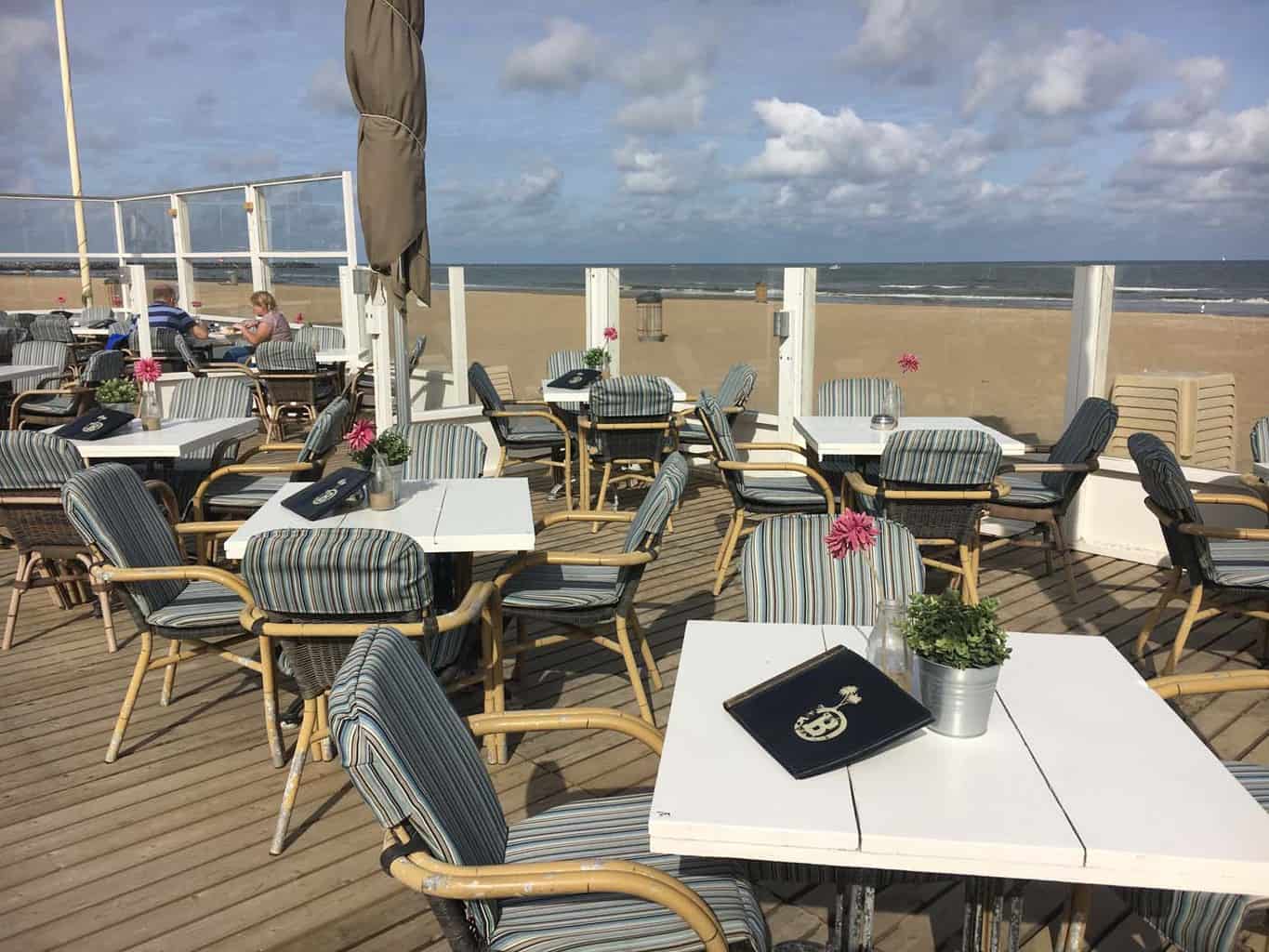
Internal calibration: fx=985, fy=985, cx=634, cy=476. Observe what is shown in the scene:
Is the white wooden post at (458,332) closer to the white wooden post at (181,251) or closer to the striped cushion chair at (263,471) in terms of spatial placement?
the striped cushion chair at (263,471)

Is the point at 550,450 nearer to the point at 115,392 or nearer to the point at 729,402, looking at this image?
the point at 729,402

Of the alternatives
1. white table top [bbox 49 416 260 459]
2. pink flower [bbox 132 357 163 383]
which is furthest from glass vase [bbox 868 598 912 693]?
pink flower [bbox 132 357 163 383]

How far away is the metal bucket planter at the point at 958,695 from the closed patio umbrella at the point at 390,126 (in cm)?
326

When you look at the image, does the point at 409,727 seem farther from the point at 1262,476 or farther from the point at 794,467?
the point at 1262,476

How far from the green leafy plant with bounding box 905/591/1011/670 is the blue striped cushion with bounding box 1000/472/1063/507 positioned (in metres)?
3.04

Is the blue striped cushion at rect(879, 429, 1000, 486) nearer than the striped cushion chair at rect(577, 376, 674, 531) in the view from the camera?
Yes

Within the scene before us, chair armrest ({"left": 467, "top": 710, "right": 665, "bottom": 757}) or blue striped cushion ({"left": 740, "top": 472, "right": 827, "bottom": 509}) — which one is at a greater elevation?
chair armrest ({"left": 467, "top": 710, "right": 665, "bottom": 757})

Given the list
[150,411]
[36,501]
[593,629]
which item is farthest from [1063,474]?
[36,501]

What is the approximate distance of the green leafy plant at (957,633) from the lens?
167cm

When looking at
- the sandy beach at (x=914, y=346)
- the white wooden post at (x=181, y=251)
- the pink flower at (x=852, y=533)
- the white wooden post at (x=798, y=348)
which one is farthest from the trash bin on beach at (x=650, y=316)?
the pink flower at (x=852, y=533)

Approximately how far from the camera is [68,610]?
4609 mm

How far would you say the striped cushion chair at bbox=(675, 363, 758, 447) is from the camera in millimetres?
6613

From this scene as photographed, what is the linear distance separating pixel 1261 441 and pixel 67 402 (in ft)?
26.3

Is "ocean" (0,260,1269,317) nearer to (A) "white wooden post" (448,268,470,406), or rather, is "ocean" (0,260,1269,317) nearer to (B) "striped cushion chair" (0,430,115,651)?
(A) "white wooden post" (448,268,470,406)
